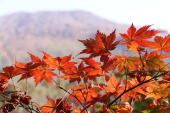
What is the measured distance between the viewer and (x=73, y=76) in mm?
1088

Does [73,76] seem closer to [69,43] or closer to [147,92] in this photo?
[147,92]

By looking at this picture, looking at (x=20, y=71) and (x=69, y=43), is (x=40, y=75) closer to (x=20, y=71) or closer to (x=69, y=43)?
(x=20, y=71)

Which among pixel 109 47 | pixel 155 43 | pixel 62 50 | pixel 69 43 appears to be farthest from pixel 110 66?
pixel 69 43

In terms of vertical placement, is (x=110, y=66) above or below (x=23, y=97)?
above

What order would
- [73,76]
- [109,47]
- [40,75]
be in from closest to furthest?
[109,47]
[73,76]
[40,75]

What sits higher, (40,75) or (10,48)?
(40,75)

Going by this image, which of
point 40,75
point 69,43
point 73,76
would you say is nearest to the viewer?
point 73,76

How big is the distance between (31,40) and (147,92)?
3119 inches

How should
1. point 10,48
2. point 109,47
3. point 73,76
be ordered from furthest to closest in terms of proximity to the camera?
point 10,48 < point 73,76 < point 109,47

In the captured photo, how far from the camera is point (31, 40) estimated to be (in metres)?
78.8

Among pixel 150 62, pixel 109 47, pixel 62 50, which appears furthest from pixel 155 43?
pixel 62 50

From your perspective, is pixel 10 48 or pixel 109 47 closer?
pixel 109 47

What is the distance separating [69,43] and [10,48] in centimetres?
1674

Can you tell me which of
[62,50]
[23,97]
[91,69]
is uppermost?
[91,69]
